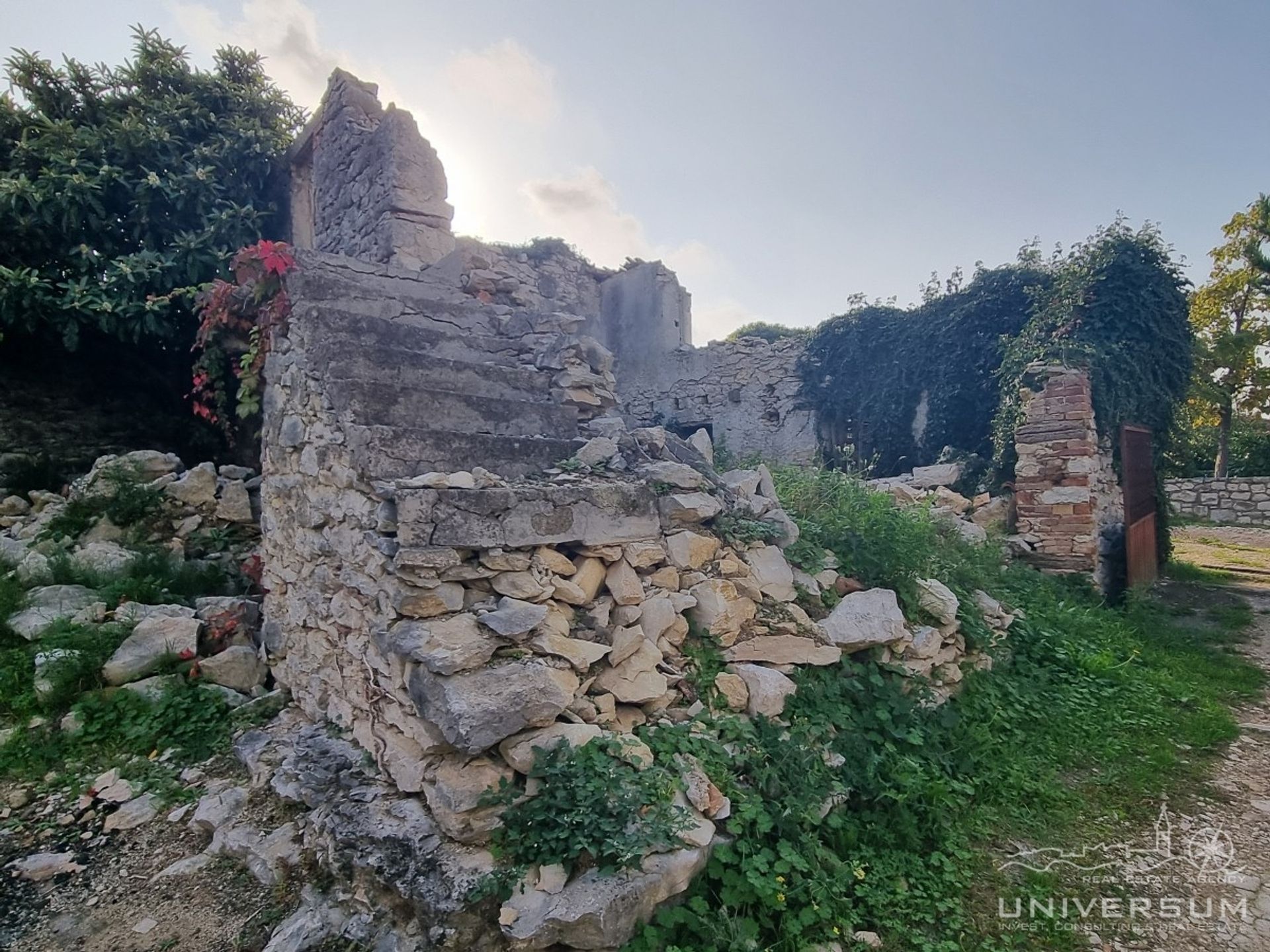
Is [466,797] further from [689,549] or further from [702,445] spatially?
[702,445]

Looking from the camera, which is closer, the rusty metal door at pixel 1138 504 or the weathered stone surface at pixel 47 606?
the weathered stone surface at pixel 47 606

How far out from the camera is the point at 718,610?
10.3 ft

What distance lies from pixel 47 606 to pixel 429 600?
135 inches

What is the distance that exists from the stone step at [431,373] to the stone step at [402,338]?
26 millimetres

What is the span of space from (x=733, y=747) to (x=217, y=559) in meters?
4.35

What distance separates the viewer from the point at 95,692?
12.0ft

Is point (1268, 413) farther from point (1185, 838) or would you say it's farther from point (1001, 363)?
point (1185, 838)

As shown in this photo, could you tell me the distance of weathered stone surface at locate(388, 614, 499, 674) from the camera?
2.34 meters

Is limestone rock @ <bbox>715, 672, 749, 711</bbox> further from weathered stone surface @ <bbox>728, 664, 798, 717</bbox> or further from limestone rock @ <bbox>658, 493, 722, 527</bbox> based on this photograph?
limestone rock @ <bbox>658, 493, 722, 527</bbox>

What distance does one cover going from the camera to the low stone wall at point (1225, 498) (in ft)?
47.6

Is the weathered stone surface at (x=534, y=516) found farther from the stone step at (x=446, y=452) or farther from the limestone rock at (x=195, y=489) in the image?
the limestone rock at (x=195, y=489)

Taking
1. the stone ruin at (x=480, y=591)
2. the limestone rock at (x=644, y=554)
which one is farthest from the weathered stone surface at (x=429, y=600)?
the limestone rock at (x=644, y=554)

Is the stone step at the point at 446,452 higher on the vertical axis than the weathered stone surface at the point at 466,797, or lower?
higher

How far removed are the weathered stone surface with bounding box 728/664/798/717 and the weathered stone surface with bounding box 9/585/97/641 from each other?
4.18m
